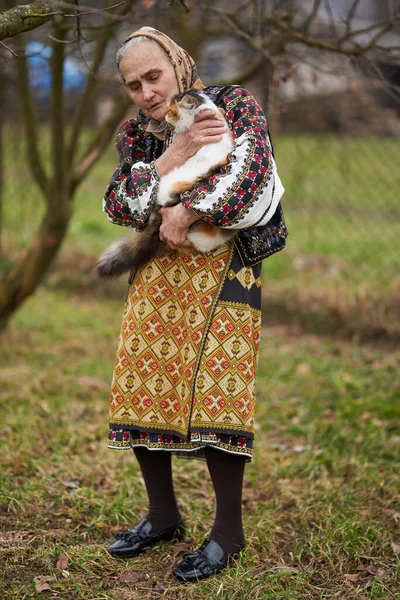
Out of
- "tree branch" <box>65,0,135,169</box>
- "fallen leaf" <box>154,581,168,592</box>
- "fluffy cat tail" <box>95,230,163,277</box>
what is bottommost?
"fallen leaf" <box>154,581,168,592</box>

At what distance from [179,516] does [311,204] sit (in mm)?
5387

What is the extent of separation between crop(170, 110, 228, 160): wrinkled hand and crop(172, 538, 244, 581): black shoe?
136 cm

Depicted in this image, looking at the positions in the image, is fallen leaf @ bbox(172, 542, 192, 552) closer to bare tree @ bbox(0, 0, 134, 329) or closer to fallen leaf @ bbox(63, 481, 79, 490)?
fallen leaf @ bbox(63, 481, 79, 490)

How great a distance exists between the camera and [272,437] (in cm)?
412

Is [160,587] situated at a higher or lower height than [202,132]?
lower

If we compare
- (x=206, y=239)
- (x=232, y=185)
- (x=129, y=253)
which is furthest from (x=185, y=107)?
(x=129, y=253)

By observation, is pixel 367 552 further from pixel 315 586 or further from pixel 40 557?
pixel 40 557

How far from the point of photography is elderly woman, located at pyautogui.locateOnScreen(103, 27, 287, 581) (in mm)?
2303

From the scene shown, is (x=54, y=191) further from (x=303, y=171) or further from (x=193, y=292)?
(x=303, y=171)

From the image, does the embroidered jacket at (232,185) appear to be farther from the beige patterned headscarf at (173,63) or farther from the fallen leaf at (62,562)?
the fallen leaf at (62,562)

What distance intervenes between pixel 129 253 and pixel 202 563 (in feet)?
3.63

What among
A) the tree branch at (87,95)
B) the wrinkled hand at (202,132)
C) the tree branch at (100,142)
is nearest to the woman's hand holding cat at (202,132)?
the wrinkled hand at (202,132)

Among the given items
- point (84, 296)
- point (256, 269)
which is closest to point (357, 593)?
point (256, 269)

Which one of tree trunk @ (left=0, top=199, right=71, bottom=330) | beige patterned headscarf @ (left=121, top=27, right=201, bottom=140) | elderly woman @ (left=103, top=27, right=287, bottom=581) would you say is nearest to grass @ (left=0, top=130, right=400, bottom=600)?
elderly woman @ (left=103, top=27, right=287, bottom=581)
